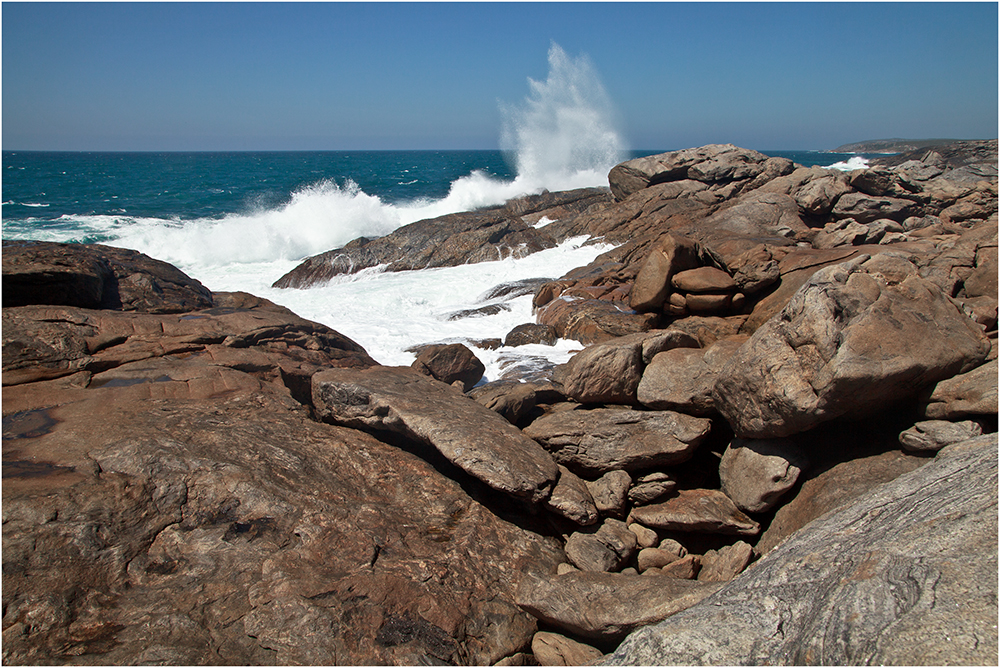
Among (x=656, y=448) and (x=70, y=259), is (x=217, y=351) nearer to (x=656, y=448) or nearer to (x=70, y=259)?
(x=70, y=259)

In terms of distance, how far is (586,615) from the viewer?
354cm

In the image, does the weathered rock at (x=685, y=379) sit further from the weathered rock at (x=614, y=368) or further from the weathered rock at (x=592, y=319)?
the weathered rock at (x=592, y=319)

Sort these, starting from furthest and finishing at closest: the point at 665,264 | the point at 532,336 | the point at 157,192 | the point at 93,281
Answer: the point at 157,192
the point at 532,336
the point at 665,264
the point at 93,281

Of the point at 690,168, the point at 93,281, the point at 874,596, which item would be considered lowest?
the point at 874,596

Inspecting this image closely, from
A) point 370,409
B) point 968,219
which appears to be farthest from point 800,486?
point 968,219

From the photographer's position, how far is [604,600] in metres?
3.61

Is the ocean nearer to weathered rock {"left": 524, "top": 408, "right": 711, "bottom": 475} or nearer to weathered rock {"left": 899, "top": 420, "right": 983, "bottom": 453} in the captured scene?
weathered rock {"left": 524, "top": 408, "right": 711, "bottom": 475}

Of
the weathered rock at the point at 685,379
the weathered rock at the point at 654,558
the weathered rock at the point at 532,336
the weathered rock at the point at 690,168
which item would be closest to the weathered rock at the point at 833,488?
the weathered rock at the point at 654,558

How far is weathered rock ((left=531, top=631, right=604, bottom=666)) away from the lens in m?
3.47

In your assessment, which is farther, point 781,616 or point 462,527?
point 462,527

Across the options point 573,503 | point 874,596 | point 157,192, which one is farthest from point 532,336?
point 157,192

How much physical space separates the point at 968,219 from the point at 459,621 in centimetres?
1502

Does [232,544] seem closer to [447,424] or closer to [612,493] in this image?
[447,424]

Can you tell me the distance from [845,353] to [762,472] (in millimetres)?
1240
